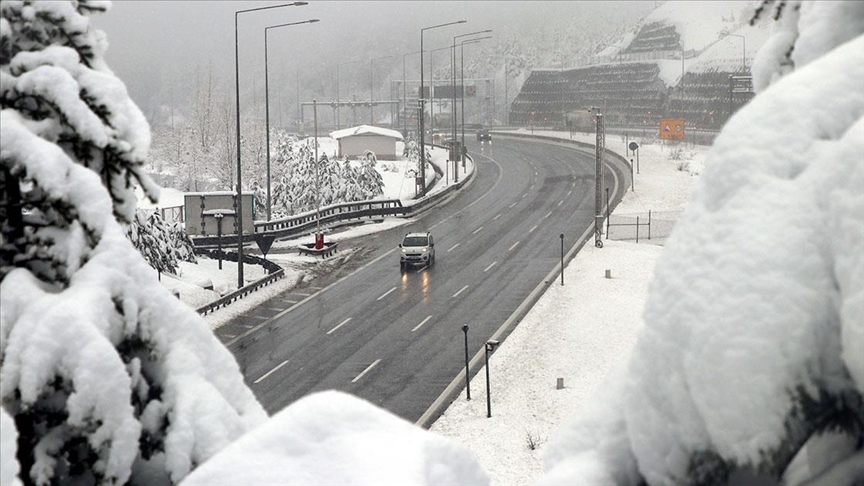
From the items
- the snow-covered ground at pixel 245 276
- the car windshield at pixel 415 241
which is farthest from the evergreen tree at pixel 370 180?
the car windshield at pixel 415 241

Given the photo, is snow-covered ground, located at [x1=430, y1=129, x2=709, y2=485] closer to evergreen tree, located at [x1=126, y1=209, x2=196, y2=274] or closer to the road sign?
evergreen tree, located at [x1=126, y1=209, x2=196, y2=274]

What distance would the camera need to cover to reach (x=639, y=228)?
2032 inches

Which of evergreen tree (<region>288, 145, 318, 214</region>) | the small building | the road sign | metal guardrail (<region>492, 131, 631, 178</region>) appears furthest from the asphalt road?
the small building

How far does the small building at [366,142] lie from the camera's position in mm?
95713

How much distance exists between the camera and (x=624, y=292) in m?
38.6

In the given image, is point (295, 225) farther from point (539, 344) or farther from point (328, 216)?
point (539, 344)

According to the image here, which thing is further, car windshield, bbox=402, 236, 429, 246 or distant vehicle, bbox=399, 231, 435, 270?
car windshield, bbox=402, 236, 429, 246

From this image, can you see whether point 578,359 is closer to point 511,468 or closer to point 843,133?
point 511,468

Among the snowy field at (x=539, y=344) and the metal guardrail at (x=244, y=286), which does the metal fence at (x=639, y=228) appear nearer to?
the snowy field at (x=539, y=344)

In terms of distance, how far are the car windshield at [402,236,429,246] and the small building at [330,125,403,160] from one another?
52.3m

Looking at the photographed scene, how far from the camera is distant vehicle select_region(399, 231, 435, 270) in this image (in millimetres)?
43312

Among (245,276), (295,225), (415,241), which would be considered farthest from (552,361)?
(295,225)

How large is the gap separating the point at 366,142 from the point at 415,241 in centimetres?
5451

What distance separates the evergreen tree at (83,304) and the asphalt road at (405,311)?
1843 centimetres
